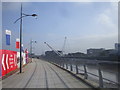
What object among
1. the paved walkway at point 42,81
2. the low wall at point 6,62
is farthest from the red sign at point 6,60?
the paved walkway at point 42,81

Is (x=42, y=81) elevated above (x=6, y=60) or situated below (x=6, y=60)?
below

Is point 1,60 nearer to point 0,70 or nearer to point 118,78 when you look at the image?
Result: point 0,70

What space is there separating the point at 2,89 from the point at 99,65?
4.81m

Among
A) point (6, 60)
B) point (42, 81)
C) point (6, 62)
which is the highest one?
point (6, 60)

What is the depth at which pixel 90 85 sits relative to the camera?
10602 mm

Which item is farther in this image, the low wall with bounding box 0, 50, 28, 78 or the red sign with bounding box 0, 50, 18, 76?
the red sign with bounding box 0, 50, 18, 76

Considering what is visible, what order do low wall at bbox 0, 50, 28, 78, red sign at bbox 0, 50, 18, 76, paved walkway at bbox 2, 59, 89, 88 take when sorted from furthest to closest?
red sign at bbox 0, 50, 18, 76 < low wall at bbox 0, 50, 28, 78 < paved walkway at bbox 2, 59, 89, 88

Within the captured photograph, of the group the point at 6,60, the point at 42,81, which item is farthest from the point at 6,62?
the point at 42,81

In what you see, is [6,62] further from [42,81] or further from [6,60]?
[42,81]

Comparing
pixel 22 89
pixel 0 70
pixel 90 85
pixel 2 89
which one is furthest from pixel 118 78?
pixel 0 70

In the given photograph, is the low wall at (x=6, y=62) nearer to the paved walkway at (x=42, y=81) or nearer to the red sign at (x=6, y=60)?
the red sign at (x=6, y=60)

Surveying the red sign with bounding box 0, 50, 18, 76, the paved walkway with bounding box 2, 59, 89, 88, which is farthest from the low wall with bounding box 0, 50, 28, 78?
the paved walkway with bounding box 2, 59, 89, 88

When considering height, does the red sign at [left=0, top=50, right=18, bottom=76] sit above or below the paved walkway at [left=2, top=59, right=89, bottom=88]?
above

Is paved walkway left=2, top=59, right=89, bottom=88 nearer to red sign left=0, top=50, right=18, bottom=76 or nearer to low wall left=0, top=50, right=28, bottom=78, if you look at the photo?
low wall left=0, top=50, right=28, bottom=78
